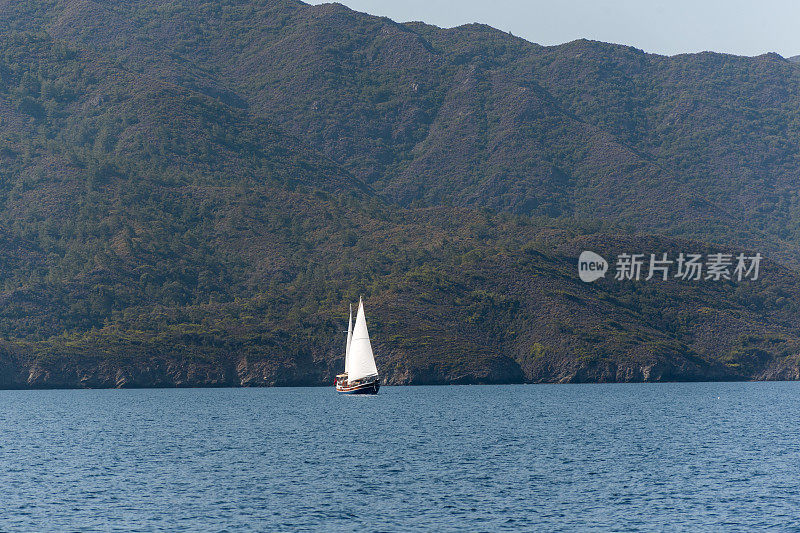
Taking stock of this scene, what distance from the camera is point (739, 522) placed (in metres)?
51.4

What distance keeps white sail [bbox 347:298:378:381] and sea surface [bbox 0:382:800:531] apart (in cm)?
1907

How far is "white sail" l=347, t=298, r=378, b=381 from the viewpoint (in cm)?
15081

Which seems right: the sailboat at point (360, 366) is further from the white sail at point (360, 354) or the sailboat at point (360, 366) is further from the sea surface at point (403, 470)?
the sea surface at point (403, 470)

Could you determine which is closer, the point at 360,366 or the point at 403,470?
the point at 403,470

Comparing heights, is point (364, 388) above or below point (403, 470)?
above

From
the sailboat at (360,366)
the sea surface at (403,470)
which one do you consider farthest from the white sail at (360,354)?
the sea surface at (403,470)

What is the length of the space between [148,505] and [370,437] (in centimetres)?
4058

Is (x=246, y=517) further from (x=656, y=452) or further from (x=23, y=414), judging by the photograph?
(x=23, y=414)

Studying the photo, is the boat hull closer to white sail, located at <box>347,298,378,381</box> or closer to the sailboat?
the sailboat

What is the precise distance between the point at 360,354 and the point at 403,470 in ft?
282

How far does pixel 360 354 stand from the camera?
157m

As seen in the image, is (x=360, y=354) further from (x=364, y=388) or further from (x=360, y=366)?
(x=364, y=388)

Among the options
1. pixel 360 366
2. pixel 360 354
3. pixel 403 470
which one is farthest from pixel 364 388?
pixel 403 470

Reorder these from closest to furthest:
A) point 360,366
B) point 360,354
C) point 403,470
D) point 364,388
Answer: point 403,470 → point 360,354 → point 360,366 → point 364,388
